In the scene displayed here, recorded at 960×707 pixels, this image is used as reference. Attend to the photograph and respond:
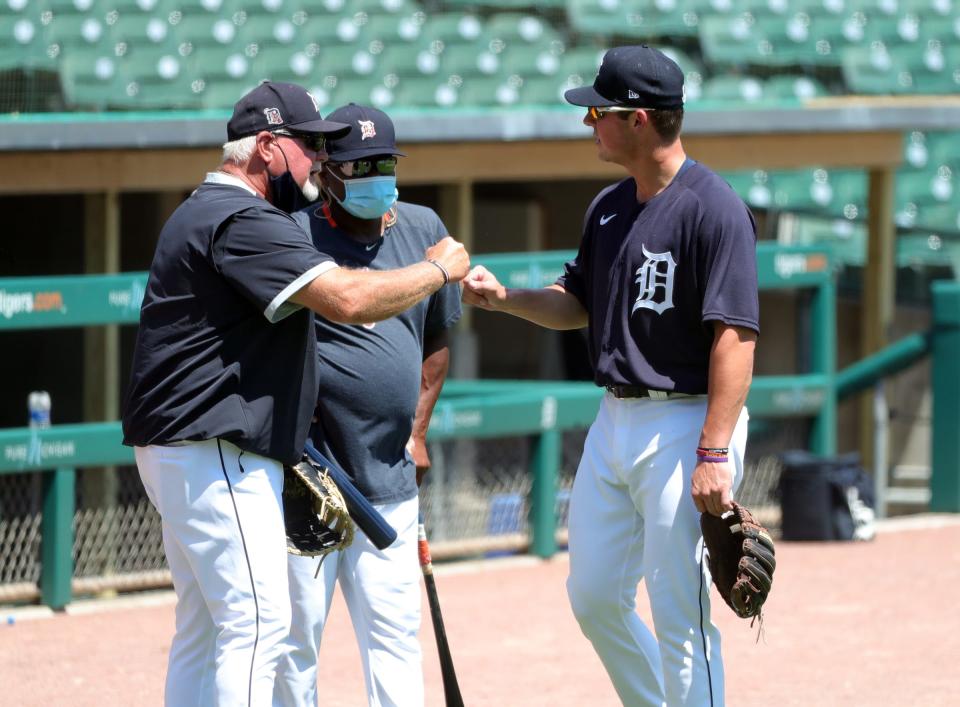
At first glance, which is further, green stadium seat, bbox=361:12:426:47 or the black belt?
green stadium seat, bbox=361:12:426:47

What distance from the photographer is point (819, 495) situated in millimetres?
7551

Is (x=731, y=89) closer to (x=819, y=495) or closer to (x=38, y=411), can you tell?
(x=819, y=495)

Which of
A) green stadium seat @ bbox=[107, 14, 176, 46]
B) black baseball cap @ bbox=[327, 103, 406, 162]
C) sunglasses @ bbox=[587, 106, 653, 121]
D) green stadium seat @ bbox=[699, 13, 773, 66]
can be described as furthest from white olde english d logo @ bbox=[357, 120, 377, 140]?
green stadium seat @ bbox=[699, 13, 773, 66]

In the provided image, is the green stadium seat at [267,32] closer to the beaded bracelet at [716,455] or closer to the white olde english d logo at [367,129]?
the white olde english d logo at [367,129]

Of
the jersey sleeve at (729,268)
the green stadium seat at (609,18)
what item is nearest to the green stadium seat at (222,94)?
the green stadium seat at (609,18)

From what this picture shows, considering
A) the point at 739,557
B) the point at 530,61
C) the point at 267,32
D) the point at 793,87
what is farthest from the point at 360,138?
the point at 793,87

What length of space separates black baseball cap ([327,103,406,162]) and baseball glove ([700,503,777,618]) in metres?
1.23

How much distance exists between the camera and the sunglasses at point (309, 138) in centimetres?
352

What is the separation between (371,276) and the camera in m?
3.43

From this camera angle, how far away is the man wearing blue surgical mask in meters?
3.79

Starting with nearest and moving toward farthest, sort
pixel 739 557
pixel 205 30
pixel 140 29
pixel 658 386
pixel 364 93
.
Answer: pixel 739 557 < pixel 658 386 < pixel 140 29 < pixel 205 30 < pixel 364 93

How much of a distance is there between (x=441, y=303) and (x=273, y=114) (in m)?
0.84

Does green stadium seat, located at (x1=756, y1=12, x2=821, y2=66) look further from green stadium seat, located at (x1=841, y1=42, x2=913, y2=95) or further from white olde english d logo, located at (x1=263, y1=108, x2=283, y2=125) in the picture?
white olde english d logo, located at (x1=263, y1=108, x2=283, y2=125)

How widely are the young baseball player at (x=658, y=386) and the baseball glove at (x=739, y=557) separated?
49mm
